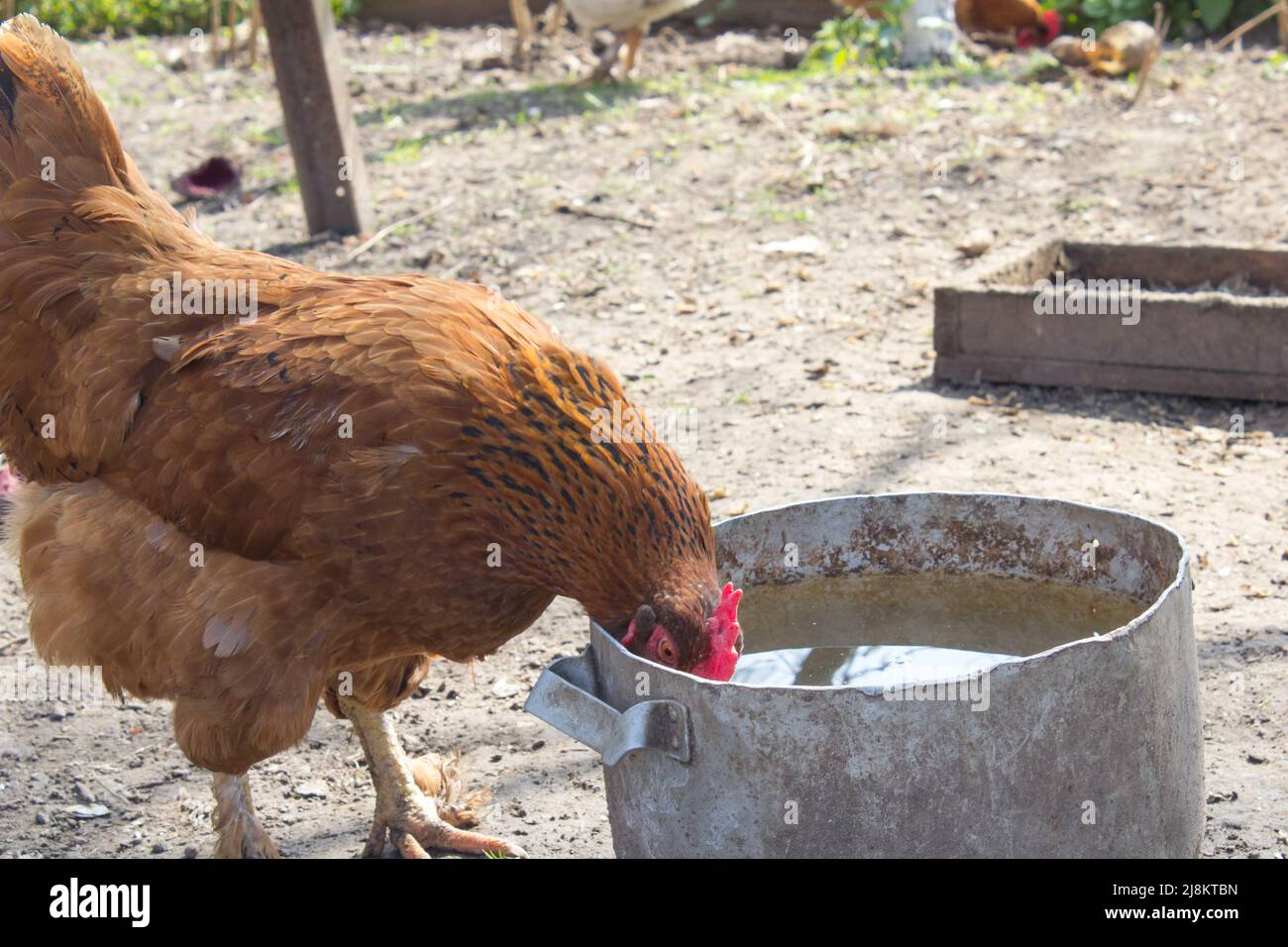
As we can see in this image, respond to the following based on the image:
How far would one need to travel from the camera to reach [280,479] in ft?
9.04

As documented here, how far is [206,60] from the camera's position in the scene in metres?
11.5

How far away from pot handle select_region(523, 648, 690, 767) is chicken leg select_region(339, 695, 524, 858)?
905 millimetres

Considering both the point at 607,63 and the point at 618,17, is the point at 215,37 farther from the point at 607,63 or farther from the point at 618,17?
the point at 618,17

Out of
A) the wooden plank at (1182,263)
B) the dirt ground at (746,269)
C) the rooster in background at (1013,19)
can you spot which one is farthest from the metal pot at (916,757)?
the rooster in background at (1013,19)

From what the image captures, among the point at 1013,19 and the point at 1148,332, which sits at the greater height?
the point at 1013,19

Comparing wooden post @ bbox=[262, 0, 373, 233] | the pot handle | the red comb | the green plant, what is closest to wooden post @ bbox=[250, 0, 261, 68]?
wooden post @ bbox=[262, 0, 373, 233]

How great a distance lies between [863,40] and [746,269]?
431 centimetres

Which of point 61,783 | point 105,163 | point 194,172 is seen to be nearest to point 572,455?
point 105,163

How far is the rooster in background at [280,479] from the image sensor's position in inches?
102

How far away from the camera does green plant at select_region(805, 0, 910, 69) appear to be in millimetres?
9977

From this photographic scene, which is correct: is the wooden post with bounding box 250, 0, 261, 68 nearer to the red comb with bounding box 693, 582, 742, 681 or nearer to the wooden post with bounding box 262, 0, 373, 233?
the wooden post with bounding box 262, 0, 373, 233

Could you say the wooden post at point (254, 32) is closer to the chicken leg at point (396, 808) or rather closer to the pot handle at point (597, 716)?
the chicken leg at point (396, 808)

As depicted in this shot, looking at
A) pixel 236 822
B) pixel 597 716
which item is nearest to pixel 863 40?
pixel 236 822

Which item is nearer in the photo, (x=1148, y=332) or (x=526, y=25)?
(x=1148, y=332)
